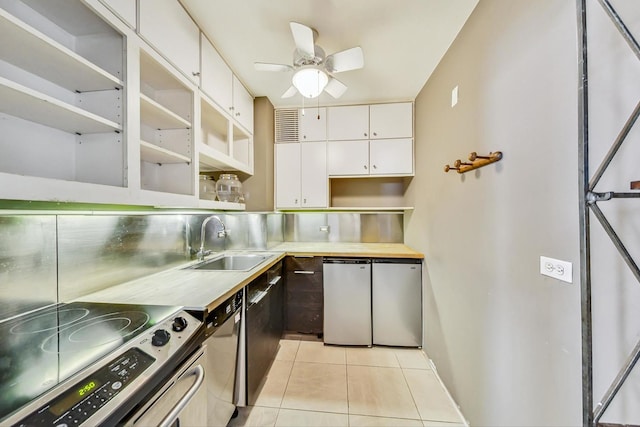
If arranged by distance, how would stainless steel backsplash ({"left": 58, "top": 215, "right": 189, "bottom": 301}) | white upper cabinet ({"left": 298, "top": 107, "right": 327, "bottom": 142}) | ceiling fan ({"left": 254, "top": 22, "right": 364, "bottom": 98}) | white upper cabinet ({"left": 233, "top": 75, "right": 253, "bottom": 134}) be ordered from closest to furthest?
stainless steel backsplash ({"left": 58, "top": 215, "right": 189, "bottom": 301})
ceiling fan ({"left": 254, "top": 22, "right": 364, "bottom": 98})
white upper cabinet ({"left": 233, "top": 75, "right": 253, "bottom": 134})
white upper cabinet ({"left": 298, "top": 107, "right": 327, "bottom": 142})

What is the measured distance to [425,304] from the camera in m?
2.32

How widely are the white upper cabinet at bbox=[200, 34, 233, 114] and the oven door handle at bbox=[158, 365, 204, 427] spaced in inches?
65.8

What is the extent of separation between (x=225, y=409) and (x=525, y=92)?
2142mm

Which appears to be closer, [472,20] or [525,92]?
[525,92]

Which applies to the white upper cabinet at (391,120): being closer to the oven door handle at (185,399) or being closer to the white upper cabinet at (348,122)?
the white upper cabinet at (348,122)

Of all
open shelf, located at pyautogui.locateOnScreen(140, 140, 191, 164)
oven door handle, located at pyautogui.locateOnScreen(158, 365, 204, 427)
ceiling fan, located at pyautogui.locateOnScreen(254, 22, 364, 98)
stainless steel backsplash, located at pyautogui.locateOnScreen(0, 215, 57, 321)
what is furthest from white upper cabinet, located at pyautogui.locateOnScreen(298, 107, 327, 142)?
oven door handle, located at pyautogui.locateOnScreen(158, 365, 204, 427)

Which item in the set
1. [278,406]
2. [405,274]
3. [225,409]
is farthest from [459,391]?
[225,409]

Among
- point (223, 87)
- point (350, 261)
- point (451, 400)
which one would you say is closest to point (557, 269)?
point (451, 400)

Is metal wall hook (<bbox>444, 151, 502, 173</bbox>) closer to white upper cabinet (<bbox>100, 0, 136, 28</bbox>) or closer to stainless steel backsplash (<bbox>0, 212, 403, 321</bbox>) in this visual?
white upper cabinet (<bbox>100, 0, 136, 28</bbox>)

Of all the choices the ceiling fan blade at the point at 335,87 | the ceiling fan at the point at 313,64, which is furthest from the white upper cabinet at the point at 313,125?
the ceiling fan at the point at 313,64

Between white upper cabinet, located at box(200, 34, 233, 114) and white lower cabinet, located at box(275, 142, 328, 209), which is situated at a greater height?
white upper cabinet, located at box(200, 34, 233, 114)

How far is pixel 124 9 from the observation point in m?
1.07

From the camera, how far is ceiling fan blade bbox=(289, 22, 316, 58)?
142cm

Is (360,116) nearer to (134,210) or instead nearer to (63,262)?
(134,210)
